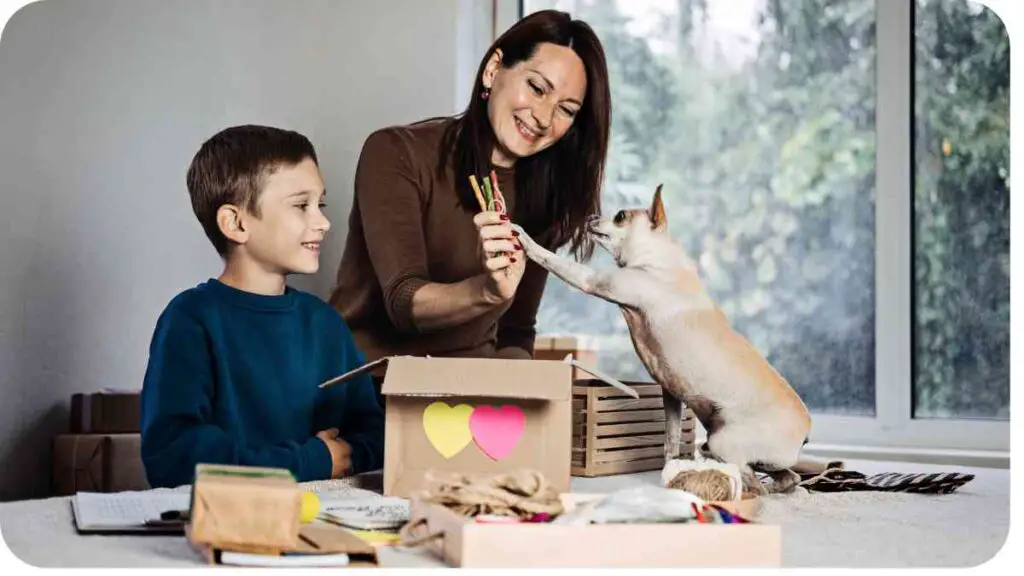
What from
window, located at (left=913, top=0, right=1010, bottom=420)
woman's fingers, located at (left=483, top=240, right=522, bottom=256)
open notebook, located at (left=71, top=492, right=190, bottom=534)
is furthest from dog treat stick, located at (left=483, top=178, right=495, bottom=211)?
window, located at (left=913, top=0, right=1010, bottom=420)

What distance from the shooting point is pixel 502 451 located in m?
A: 1.08

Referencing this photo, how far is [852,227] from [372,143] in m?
0.86

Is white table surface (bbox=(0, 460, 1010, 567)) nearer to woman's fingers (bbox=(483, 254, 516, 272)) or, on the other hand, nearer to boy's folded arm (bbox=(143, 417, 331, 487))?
boy's folded arm (bbox=(143, 417, 331, 487))

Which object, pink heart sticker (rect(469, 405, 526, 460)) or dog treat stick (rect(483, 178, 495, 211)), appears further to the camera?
dog treat stick (rect(483, 178, 495, 211))

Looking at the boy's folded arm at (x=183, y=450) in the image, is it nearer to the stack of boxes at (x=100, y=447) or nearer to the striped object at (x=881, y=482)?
the stack of boxes at (x=100, y=447)

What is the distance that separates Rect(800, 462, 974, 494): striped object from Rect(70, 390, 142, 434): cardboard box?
841 millimetres

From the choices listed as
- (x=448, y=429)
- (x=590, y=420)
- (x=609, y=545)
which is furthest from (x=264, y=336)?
(x=609, y=545)

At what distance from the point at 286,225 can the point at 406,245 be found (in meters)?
0.29

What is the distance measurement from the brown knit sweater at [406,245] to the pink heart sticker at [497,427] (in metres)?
0.45

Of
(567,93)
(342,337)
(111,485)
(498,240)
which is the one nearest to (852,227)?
(567,93)

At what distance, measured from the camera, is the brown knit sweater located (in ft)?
5.03

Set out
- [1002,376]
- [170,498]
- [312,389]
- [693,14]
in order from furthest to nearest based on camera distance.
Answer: [693,14] < [1002,376] < [312,389] < [170,498]

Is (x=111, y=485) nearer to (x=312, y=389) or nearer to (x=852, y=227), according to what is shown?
(x=312, y=389)

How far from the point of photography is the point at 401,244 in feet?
5.03
